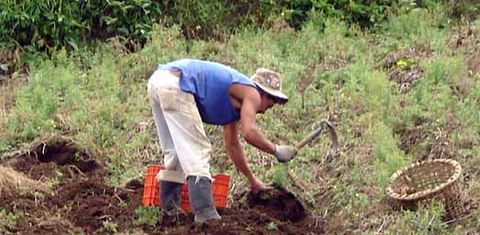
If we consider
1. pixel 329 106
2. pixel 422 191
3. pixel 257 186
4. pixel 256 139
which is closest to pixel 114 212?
pixel 257 186

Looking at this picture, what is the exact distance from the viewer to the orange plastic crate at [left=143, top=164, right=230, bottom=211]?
6.27 metres

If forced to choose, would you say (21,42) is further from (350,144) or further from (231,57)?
(350,144)

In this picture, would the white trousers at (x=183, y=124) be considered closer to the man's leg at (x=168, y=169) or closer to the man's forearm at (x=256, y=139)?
the man's leg at (x=168, y=169)

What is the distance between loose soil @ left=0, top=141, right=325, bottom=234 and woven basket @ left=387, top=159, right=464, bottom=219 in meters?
0.54

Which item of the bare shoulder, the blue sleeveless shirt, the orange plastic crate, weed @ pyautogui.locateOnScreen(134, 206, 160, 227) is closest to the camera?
the bare shoulder

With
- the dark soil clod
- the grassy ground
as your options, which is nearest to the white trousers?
the dark soil clod

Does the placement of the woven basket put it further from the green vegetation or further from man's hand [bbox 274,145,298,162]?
the green vegetation

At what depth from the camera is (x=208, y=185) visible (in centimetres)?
589

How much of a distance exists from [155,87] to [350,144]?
189 cm

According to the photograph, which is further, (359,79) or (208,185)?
(359,79)

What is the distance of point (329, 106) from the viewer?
8.07 metres

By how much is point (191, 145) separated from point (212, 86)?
36 centimetres

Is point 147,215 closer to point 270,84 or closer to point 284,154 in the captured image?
point 284,154

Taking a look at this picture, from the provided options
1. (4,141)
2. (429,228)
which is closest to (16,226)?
(4,141)
